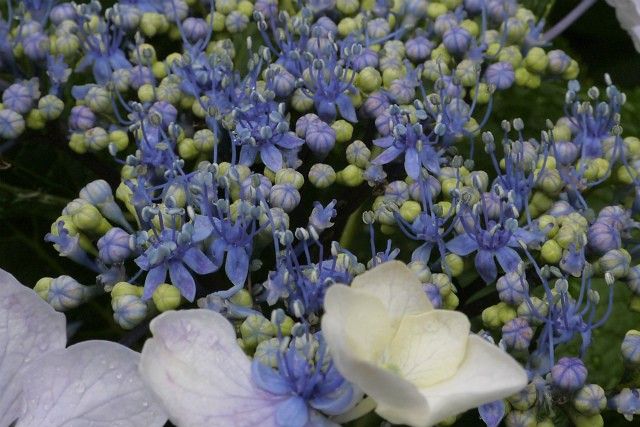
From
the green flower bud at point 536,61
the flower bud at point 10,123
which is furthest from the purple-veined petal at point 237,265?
the green flower bud at point 536,61

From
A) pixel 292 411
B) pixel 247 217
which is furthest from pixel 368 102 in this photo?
pixel 292 411

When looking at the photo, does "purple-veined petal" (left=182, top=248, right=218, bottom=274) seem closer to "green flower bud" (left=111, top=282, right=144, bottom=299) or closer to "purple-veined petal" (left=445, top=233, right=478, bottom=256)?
"green flower bud" (left=111, top=282, right=144, bottom=299)

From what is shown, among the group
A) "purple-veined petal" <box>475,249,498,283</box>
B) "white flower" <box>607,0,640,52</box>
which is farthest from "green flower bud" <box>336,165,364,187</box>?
"white flower" <box>607,0,640,52</box>

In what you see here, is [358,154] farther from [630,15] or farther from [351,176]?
[630,15]

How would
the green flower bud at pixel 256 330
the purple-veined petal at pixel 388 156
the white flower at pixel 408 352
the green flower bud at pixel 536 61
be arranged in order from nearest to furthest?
1. the white flower at pixel 408 352
2. the green flower bud at pixel 256 330
3. the purple-veined petal at pixel 388 156
4. the green flower bud at pixel 536 61

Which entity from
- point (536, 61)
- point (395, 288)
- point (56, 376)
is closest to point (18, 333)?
point (56, 376)

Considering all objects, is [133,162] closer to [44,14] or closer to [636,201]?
[44,14]

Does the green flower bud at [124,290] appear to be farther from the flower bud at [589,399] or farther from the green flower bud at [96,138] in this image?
the flower bud at [589,399]
